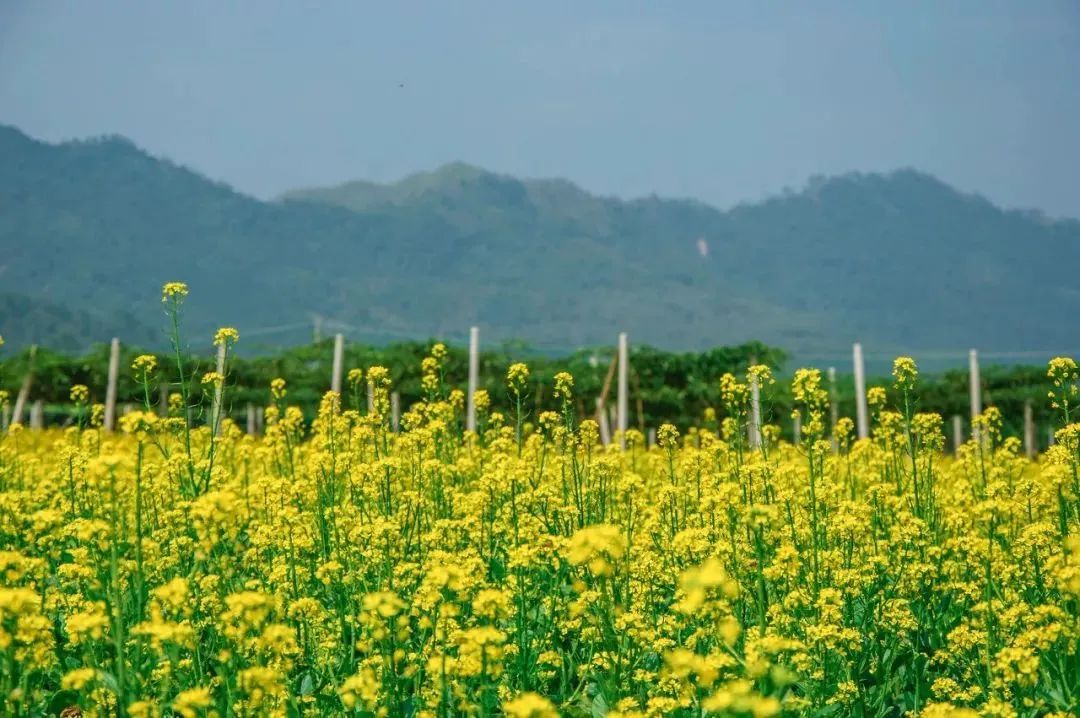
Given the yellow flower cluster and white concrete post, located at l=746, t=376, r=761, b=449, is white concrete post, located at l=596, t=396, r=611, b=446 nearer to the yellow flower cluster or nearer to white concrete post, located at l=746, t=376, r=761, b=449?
white concrete post, located at l=746, t=376, r=761, b=449

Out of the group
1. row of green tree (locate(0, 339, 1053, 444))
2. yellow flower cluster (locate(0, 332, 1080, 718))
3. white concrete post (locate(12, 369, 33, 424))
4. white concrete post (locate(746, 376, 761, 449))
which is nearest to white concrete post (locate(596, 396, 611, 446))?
row of green tree (locate(0, 339, 1053, 444))

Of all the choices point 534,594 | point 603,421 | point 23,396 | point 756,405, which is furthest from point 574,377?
point 534,594

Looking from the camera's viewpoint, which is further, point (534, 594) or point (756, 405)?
point (756, 405)

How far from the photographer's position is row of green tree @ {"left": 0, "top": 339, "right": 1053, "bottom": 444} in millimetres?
30234

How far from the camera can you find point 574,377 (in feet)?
95.1

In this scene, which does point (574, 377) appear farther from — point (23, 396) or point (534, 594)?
point (534, 594)

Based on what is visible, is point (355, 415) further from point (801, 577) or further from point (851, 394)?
point (851, 394)

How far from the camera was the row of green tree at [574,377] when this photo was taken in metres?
30.2

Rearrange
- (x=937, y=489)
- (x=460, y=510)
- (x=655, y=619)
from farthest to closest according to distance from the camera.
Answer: (x=937, y=489), (x=460, y=510), (x=655, y=619)

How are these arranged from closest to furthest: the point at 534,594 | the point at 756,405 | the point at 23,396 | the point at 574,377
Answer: the point at 534,594 < the point at 756,405 < the point at 23,396 < the point at 574,377

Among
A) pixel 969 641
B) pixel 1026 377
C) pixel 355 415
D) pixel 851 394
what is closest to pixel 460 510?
pixel 355 415

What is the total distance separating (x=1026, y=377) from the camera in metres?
36.9

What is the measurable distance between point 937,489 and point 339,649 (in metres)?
4.88

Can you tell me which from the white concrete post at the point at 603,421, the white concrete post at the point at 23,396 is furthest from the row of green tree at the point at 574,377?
the white concrete post at the point at 603,421
